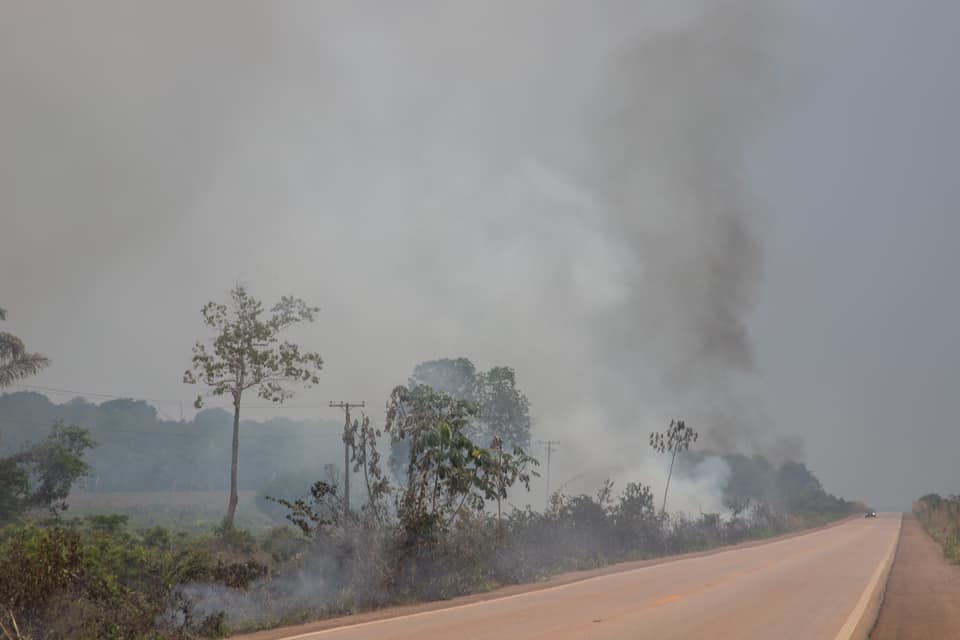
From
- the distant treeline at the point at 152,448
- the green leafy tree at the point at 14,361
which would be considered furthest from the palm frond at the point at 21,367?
the distant treeline at the point at 152,448

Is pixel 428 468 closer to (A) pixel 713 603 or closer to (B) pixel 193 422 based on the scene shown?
(A) pixel 713 603

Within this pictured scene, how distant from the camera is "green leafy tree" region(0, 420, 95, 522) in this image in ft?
120

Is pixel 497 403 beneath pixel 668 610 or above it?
above

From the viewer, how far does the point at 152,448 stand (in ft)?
393

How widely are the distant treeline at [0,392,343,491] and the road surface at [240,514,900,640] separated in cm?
8310

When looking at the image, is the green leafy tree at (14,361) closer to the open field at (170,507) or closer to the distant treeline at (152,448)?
the open field at (170,507)

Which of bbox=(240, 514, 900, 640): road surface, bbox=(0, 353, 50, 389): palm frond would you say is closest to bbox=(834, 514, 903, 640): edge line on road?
bbox=(240, 514, 900, 640): road surface

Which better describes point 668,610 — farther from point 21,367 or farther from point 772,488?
point 772,488

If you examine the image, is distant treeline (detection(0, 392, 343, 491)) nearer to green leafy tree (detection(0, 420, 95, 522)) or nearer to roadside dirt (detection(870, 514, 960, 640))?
green leafy tree (detection(0, 420, 95, 522))

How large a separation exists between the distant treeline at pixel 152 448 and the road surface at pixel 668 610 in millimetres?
83097

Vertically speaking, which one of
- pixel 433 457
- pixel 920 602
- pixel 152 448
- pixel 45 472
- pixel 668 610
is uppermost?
pixel 152 448

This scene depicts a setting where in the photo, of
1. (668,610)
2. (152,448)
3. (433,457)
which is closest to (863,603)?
(668,610)

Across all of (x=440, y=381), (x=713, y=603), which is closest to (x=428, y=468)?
(x=713, y=603)

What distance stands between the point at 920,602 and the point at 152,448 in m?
112
